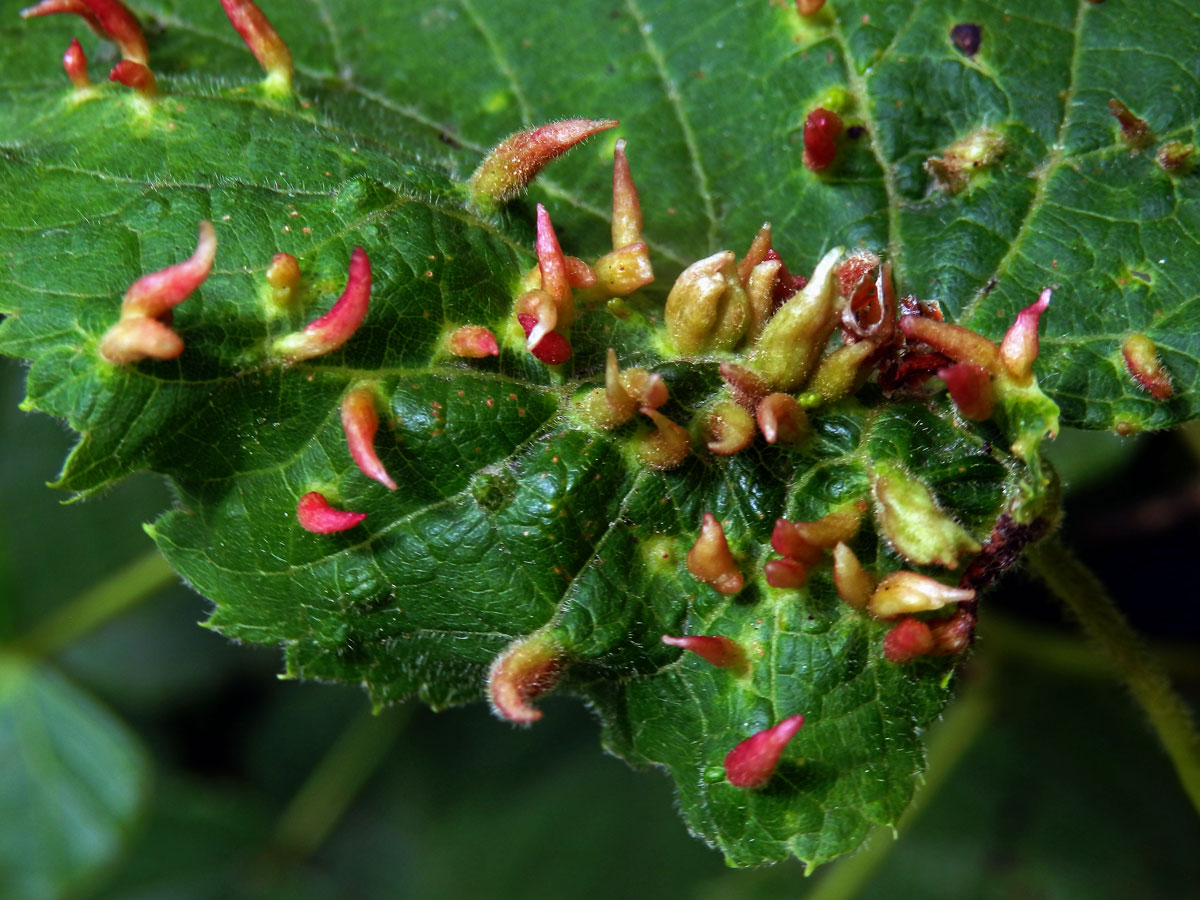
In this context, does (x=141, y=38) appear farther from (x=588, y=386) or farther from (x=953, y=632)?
(x=953, y=632)

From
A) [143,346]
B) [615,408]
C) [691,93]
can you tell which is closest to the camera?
[143,346]

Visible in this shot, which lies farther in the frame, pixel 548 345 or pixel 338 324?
pixel 548 345

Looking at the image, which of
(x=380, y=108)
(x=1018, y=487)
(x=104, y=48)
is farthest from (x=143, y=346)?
(x=1018, y=487)

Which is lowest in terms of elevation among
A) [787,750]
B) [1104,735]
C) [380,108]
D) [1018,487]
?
[1104,735]

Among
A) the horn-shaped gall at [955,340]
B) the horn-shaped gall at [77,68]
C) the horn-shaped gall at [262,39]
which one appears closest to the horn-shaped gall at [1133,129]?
the horn-shaped gall at [955,340]

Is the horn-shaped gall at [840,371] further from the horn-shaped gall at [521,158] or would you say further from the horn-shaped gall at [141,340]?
the horn-shaped gall at [141,340]

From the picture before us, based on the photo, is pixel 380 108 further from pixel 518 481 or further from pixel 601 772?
pixel 601 772

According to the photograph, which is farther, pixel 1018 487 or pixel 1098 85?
pixel 1098 85

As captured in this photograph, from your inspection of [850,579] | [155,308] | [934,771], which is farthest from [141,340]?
[934,771]
